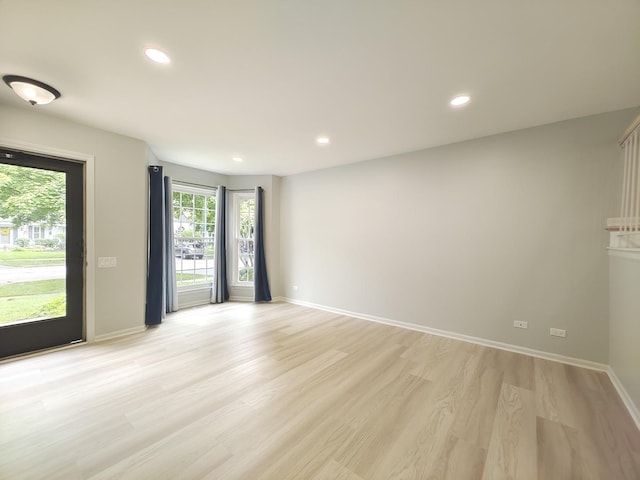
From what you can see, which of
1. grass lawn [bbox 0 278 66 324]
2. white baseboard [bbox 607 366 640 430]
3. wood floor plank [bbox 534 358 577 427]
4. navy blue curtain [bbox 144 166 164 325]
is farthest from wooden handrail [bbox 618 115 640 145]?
grass lawn [bbox 0 278 66 324]

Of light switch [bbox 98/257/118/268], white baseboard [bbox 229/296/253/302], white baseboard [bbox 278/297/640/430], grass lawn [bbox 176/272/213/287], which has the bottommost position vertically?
white baseboard [bbox 229/296/253/302]

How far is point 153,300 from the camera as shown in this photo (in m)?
3.79

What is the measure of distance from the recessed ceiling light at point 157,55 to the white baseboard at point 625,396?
4.44 meters

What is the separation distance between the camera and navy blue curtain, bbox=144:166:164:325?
3787 mm

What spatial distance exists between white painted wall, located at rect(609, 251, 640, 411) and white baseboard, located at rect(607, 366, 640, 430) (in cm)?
Result: 3

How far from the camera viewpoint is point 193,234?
4980mm

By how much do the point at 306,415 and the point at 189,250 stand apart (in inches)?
162

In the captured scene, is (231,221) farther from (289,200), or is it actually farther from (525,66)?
(525,66)

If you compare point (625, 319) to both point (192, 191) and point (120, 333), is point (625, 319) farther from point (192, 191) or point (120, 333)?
point (192, 191)

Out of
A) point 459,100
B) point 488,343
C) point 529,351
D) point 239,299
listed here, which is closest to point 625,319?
point 529,351

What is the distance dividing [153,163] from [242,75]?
2868 mm

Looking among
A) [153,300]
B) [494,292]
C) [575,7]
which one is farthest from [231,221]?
[575,7]

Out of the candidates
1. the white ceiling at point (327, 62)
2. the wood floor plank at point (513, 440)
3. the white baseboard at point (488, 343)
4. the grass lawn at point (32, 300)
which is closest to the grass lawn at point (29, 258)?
→ the grass lawn at point (32, 300)

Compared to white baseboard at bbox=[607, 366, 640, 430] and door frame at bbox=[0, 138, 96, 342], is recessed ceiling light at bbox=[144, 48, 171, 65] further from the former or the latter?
white baseboard at bbox=[607, 366, 640, 430]
